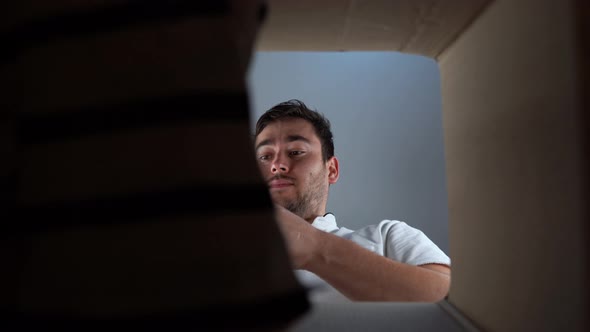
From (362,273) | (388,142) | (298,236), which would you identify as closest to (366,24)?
(298,236)

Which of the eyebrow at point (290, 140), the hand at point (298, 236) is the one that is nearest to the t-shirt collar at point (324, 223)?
the eyebrow at point (290, 140)

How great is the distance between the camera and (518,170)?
1.48 feet

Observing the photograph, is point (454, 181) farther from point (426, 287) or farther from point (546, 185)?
point (426, 287)

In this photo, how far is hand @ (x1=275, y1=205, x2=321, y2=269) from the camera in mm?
769

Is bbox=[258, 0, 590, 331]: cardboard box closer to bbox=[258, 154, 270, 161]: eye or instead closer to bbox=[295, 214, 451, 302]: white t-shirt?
bbox=[295, 214, 451, 302]: white t-shirt

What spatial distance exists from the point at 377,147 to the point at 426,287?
5.01 ft

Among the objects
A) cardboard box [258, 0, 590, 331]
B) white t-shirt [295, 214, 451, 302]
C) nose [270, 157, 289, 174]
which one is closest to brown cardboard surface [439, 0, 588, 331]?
cardboard box [258, 0, 590, 331]

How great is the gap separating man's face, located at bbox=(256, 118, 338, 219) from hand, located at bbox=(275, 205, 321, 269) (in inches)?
25.8

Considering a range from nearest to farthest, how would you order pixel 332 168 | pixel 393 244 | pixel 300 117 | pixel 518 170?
1. pixel 518 170
2. pixel 393 244
3. pixel 300 117
4. pixel 332 168

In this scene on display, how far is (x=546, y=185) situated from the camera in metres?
0.40

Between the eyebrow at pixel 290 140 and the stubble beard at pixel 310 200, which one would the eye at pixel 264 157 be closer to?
the eyebrow at pixel 290 140

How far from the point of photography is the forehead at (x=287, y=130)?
5.33 feet

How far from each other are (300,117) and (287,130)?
9 centimetres

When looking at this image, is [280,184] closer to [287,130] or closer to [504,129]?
[287,130]
